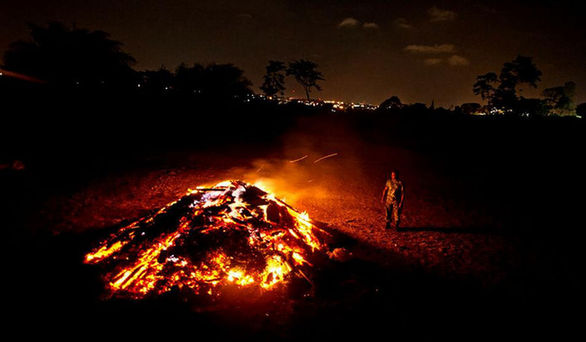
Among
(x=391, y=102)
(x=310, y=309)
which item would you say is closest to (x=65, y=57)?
(x=310, y=309)

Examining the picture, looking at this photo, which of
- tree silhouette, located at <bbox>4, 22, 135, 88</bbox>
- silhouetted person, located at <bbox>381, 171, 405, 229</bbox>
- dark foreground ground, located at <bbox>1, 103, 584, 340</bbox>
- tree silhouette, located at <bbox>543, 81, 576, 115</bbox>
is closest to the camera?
→ dark foreground ground, located at <bbox>1, 103, 584, 340</bbox>

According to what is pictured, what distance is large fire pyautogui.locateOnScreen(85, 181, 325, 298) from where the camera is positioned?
5777mm

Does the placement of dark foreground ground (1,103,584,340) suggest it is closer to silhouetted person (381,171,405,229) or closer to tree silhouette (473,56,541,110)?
silhouetted person (381,171,405,229)

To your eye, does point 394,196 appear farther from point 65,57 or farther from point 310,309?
point 65,57

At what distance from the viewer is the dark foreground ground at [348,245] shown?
17.1ft

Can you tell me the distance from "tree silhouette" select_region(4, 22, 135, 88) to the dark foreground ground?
A: 13731 mm

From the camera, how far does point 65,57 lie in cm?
2467

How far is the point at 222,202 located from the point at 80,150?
13558 mm

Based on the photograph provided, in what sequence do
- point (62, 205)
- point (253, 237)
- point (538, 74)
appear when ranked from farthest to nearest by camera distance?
point (538, 74) < point (62, 205) < point (253, 237)

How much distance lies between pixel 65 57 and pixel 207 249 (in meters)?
27.1

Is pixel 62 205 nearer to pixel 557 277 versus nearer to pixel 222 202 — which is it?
pixel 222 202

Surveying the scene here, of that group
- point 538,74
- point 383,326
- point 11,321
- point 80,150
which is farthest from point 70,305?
point 538,74

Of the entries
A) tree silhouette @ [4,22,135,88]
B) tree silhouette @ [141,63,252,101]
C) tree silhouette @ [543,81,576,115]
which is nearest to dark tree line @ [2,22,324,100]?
tree silhouette @ [4,22,135,88]

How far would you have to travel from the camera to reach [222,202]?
7199 millimetres
